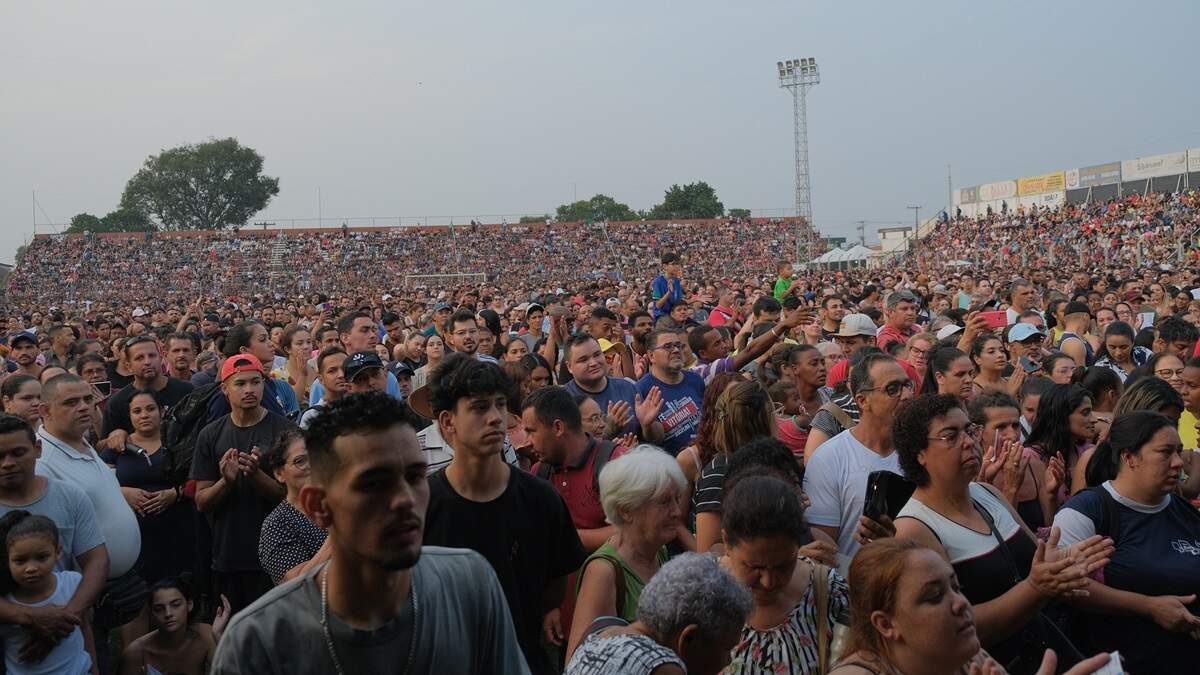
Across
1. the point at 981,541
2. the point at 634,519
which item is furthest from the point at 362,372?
the point at 981,541

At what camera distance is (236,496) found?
16.8 feet

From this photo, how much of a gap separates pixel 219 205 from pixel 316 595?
88.6m

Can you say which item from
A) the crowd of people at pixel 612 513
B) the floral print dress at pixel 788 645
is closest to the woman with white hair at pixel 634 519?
the crowd of people at pixel 612 513

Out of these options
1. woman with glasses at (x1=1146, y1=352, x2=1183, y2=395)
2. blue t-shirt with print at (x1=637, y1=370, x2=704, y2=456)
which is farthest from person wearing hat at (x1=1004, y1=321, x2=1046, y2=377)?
blue t-shirt with print at (x1=637, y1=370, x2=704, y2=456)

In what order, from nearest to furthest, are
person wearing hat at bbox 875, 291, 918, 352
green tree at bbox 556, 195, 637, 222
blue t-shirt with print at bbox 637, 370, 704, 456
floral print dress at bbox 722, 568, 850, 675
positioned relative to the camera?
floral print dress at bbox 722, 568, 850, 675
blue t-shirt with print at bbox 637, 370, 704, 456
person wearing hat at bbox 875, 291, 918, 352
green tree at bbox 556, 195, 637, 222

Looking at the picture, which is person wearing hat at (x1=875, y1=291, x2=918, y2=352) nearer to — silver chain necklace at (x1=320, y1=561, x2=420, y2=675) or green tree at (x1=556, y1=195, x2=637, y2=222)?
silver chain necklace at (x1=320, y1=561, x2=420, y2=675)

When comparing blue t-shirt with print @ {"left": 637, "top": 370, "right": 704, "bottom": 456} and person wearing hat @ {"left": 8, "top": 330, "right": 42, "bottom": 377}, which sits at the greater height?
person wearing hat @ {"left": 8, "top": 330, "right": 42, "bottom": 377}

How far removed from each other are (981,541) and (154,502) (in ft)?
14.6

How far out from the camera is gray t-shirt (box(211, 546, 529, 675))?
6.33 feet

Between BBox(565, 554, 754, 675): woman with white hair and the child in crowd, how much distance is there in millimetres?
2777

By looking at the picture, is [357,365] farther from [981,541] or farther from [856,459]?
[981,541]

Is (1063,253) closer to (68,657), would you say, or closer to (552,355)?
(552,355)

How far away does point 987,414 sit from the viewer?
4.91 m

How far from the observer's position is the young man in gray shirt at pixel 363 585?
1949 millimetres
